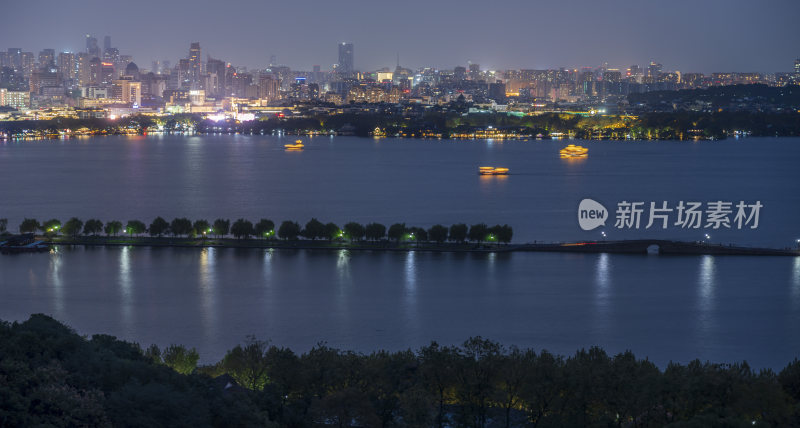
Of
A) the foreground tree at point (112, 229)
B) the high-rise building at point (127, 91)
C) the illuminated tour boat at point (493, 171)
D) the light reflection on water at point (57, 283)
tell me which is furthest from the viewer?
the high-rise building at point (127, 91)

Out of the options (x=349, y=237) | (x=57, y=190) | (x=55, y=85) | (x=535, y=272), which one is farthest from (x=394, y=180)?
(x=55, y=85)

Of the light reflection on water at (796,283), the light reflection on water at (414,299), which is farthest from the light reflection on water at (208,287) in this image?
the light reflection on water at (796,283)

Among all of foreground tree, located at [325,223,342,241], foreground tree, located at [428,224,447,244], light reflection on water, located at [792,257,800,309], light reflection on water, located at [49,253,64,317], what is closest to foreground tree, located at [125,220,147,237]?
light reflection on water, located at [49,253,64,317]

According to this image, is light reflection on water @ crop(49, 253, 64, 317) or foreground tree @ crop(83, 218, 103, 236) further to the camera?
foreground tree @ crop(83, 218, 103, 236)

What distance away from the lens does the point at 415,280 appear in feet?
20.5

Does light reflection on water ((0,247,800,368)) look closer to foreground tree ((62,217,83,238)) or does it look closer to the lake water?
the lake water

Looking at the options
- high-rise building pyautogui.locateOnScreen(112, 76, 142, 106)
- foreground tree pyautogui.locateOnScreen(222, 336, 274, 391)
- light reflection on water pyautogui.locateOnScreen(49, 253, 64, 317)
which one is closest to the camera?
foreground tree pyautogui.locateOnScreen(222, 336, 274, 391)

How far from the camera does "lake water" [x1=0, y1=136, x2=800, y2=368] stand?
4.93 meters

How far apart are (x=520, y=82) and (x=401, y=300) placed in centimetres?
4427

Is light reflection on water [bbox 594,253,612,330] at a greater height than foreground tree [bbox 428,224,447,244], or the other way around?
foreground tree [bbox 428,224,447,244]

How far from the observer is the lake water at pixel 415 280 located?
4.93 meters

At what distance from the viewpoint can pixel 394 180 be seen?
516 inches

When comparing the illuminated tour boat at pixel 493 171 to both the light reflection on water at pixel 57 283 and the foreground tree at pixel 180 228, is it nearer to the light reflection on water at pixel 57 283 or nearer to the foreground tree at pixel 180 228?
the foreground tree at pixel 180 228

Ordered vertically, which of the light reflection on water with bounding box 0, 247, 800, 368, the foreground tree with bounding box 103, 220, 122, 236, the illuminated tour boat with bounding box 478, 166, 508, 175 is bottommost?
the light reflection on water with bounding box 0, 247, 800, 368
